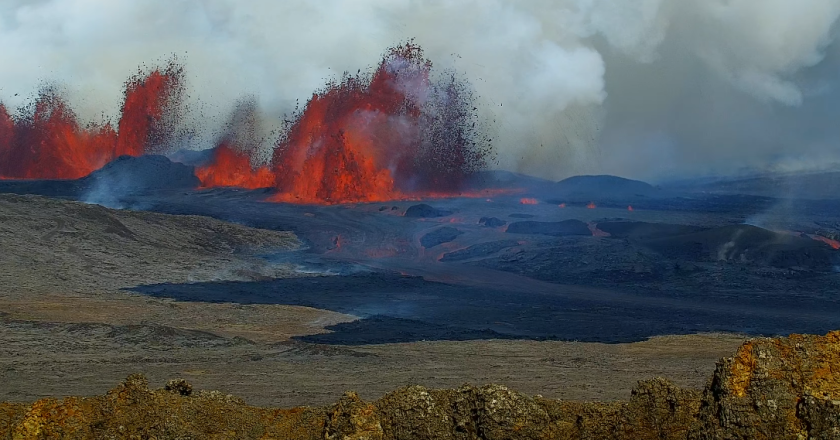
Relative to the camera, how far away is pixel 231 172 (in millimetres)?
110062

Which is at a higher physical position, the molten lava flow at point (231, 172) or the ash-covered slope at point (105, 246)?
the molten lava flow at point (231, 172)

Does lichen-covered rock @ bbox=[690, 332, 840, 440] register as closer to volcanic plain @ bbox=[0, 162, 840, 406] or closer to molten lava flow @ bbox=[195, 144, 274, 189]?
volcanic plain @ bbox=[0, 162, 840, 406]

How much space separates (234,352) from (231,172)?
292ft

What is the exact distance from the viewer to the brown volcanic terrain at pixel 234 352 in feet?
61.3

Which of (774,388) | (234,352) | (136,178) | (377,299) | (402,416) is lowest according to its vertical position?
(234,352)

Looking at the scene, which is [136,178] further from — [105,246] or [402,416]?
[402,416]

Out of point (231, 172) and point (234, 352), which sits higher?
point (231, 172)

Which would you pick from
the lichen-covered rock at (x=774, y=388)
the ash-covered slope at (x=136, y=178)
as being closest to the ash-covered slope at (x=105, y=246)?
the lichen-covered rock at (x=774, y=388)

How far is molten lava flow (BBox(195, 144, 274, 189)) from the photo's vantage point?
106 metres

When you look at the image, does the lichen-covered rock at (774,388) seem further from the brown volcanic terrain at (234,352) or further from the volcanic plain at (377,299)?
the brown volcanic terrain at (234,352)

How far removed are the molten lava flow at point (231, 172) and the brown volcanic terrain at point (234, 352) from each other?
214ft

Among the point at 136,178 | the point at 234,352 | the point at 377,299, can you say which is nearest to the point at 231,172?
the point at 136,178

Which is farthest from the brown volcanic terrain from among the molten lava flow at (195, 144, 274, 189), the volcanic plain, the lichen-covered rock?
the molten lava flow at (195, 144, 274, 189)

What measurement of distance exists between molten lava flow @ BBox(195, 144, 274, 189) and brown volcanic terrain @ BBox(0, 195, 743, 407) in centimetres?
6533
